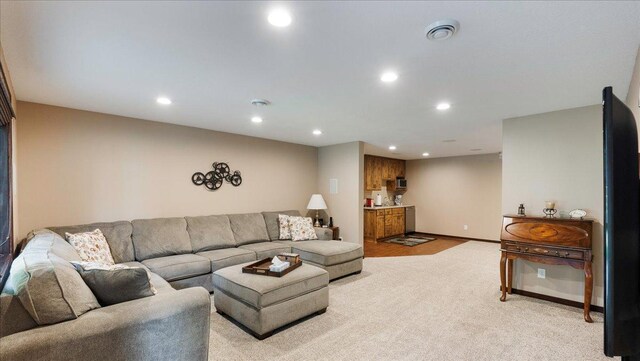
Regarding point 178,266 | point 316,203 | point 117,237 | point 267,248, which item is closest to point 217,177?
point 267,248

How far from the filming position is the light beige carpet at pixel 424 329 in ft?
7.88

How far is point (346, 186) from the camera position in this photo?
571 centimetres

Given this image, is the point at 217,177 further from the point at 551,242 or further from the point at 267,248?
the point at 551,242

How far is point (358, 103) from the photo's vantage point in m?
3.23

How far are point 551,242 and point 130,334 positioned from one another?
13.0 feet

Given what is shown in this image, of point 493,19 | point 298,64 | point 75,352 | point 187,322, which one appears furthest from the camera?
point 298,64

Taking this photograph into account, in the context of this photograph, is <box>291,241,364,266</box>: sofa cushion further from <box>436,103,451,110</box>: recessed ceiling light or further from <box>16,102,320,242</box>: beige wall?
<box>436,103,451,110</box>: recessed ceiling light

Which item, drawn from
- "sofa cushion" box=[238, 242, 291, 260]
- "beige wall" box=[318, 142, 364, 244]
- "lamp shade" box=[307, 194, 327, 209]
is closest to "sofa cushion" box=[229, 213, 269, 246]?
"sofa cushion" box=[238, 242, 291, 260]

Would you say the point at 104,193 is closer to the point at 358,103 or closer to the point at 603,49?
the point at 358,103

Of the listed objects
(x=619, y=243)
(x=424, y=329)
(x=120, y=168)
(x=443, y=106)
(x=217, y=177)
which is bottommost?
(x=424, y=329)

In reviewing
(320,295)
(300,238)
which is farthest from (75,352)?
(300,238)

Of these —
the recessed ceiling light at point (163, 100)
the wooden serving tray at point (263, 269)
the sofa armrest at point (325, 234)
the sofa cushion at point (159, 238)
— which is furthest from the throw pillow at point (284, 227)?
the recessed ceiling light at point (163, 100)

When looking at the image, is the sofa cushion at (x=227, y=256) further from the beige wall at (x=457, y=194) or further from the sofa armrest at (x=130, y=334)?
the beige wall at (x=457, y=194)

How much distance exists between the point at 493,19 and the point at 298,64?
4.24 ft
